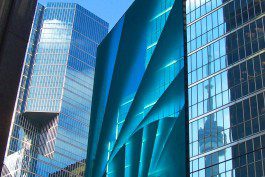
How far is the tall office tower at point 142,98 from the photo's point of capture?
76188 millimetres

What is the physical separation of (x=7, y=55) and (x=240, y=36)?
60627 millimetres

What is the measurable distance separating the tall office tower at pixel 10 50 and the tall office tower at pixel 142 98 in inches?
2284

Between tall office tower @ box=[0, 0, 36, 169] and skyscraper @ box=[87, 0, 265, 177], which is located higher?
skyscraper @ box=[87, 0, 265, 177]

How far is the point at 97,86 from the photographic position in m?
106

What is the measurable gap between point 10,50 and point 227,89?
5813 cm

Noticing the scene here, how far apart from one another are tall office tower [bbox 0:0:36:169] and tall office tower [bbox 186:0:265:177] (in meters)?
48.7

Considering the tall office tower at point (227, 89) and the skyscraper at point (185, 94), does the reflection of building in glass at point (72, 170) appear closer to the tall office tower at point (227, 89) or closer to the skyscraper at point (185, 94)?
the skyscraper at point (185, 94)

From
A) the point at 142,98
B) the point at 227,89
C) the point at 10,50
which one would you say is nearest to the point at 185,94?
the point at 227,89

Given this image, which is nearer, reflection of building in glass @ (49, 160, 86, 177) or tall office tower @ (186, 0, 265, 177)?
tall office tower @ (186, 0, 265, 177)

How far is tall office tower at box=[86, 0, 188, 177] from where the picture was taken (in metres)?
76.2

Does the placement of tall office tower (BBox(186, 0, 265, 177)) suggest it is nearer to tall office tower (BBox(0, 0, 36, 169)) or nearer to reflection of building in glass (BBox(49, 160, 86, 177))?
tall office tower (BBox(0, 0, 36, 169))

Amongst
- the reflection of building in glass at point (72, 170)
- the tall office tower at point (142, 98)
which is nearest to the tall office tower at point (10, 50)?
the tall office tower at point (142, 98)

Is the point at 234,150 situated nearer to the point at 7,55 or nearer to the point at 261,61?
the point at 261,61

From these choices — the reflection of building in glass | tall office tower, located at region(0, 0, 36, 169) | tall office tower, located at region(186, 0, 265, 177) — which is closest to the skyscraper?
tall office tower, located at region(186, 0, 265, 177)
